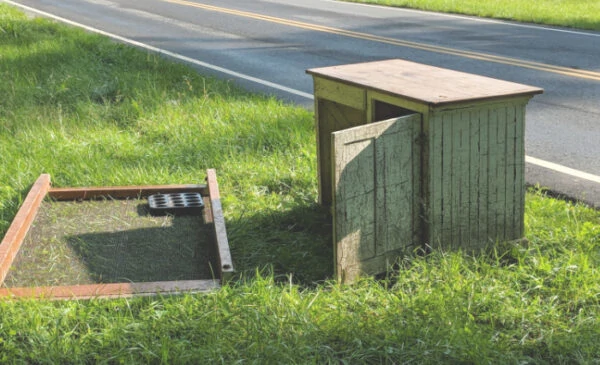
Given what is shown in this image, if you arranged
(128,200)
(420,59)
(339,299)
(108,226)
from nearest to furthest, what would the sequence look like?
(339,299) → (108,226) → (128,200) → (420,59)

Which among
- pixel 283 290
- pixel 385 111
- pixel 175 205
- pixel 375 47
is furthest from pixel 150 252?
pixel 375 47

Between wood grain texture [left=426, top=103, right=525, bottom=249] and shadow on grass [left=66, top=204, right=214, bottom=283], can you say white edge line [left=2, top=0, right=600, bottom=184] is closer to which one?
wood grain texture [left=426, top=103, right=525, bottom=249]

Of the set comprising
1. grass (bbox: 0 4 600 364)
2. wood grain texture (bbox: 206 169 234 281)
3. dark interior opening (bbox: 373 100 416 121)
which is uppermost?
dark interior opening (bbox: 373 100 416 121)

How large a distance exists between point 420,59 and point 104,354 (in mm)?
9160

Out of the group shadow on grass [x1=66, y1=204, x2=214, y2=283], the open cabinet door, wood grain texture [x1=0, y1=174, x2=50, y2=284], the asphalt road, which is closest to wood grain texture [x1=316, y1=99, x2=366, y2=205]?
shadow on grass [x1=66, y1=204, x2=214, y2=283]

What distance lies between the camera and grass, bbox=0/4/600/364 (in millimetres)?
3439

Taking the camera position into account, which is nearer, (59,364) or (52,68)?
(59,364)

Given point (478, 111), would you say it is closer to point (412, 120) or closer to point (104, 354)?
point (412, 120)

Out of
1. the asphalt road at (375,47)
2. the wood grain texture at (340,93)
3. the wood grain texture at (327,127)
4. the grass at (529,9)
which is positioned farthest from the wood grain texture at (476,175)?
the grass at (529,9)

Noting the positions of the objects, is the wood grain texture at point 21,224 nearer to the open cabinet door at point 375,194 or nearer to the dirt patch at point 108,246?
the dirt patch at point 108,246

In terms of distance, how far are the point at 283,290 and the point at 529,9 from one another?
576 inches

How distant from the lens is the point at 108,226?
523cm

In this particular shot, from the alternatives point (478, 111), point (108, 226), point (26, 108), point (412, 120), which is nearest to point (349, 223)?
point (412, 120)

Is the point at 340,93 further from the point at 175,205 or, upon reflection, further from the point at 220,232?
the point at 175,205
